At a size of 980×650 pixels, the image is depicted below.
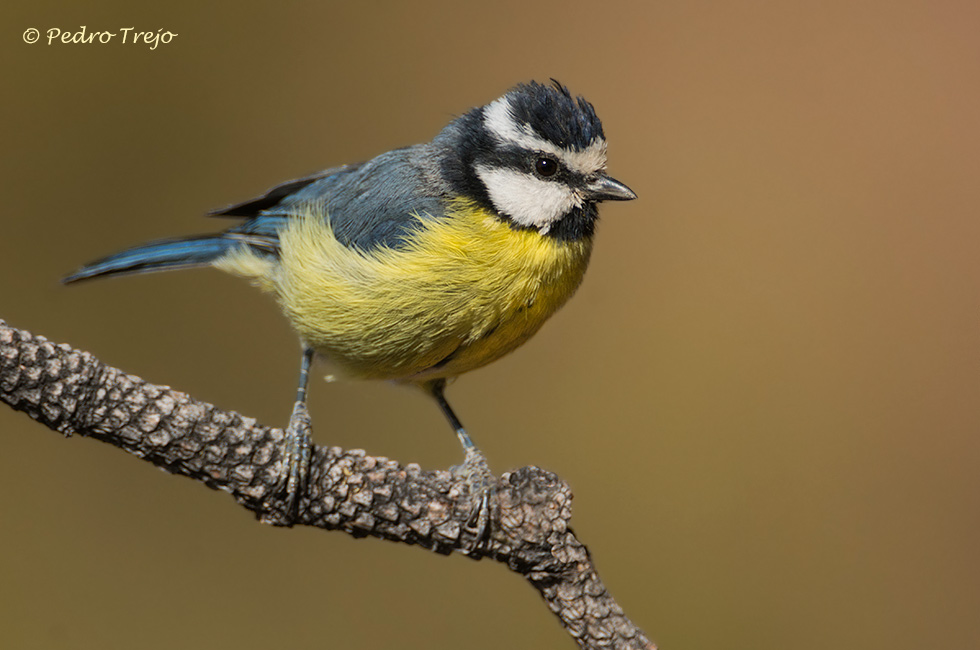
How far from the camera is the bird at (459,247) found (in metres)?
2.06

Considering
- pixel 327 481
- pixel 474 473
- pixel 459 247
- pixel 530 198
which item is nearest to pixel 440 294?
pixel 459 247

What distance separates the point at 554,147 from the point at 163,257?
4.55ft

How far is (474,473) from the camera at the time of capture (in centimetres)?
210

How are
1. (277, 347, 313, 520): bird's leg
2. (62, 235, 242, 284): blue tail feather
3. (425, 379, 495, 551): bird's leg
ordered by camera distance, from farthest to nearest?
(62, 235, 242, 284): blue tail feather < (425, 379, 495, 551): bird's leg < (277, 347, 313, 520): bird's leg

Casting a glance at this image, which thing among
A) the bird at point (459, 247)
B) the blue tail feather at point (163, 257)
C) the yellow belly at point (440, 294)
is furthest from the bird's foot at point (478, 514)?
the blue tail feather at point (163, 257)

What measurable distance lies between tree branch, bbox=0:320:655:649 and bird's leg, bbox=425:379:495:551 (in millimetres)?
19

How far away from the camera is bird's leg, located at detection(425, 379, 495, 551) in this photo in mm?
1633

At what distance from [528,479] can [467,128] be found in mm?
1057

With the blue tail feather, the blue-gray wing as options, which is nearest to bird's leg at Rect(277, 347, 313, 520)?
the blue-gray wing

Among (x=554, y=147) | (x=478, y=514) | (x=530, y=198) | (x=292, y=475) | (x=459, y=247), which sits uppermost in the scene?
(x=554, y=147)

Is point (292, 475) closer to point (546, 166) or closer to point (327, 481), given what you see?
point (327, 481)

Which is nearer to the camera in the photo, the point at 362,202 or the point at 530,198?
the point at 530,198

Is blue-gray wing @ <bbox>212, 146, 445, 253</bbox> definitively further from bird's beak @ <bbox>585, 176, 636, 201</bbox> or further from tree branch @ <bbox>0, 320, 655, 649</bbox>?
tree branch @ <bbox>0, 320, 655, 649</bbox>

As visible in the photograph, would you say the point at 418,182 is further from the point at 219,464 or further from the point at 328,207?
the point at 219,464
